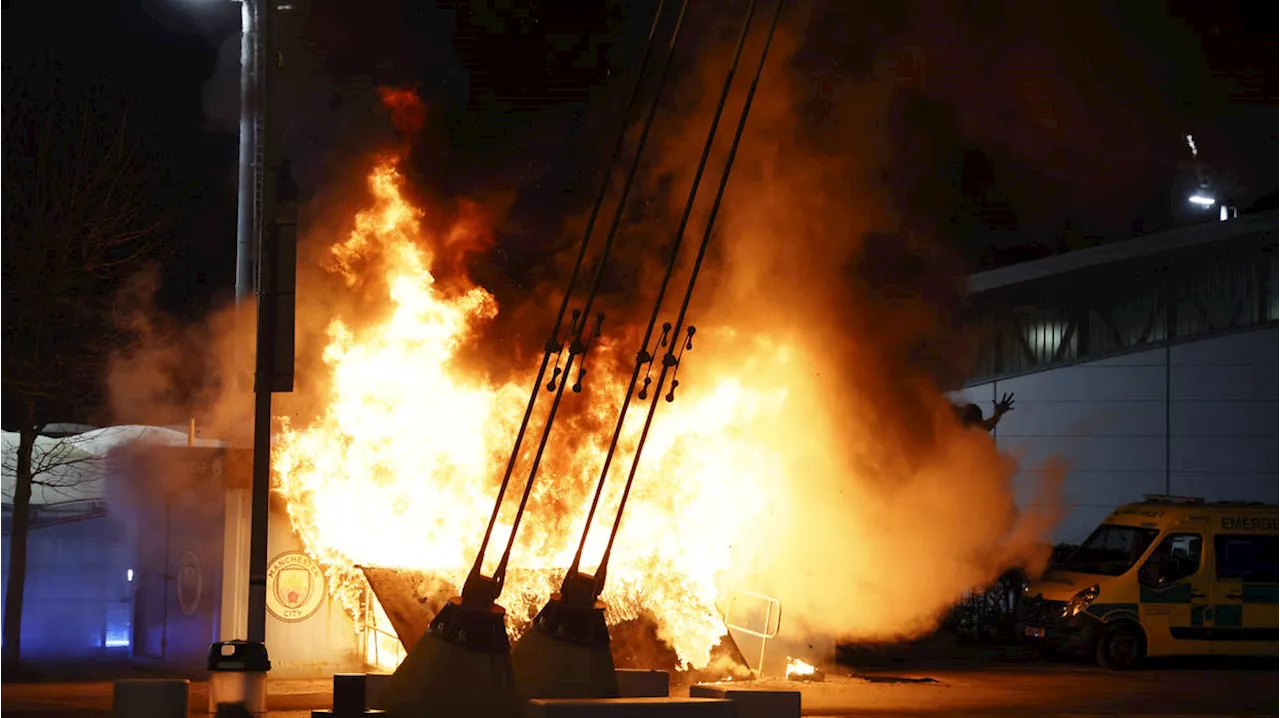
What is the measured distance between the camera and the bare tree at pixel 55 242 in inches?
805

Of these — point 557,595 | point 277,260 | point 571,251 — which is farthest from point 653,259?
point 557,595

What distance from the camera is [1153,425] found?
95.0 ft

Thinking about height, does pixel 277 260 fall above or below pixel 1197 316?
below

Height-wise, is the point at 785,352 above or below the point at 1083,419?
above

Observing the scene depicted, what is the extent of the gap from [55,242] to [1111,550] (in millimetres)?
14562

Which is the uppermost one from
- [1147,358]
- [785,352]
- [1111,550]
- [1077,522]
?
[1147,358]

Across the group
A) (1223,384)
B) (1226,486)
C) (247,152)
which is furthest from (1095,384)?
(247,152)

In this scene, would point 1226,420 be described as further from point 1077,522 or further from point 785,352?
point 785,352

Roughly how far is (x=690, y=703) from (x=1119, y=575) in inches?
548

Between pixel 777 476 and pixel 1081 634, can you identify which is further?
pixel 1081 634

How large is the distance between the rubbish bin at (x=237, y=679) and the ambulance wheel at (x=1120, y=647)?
46.6 feet

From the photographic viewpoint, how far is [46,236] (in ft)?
67.1

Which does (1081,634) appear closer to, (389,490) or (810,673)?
(810,673)

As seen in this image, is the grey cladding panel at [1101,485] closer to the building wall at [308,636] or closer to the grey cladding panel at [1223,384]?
the grey cladding panel at [1223,384]
